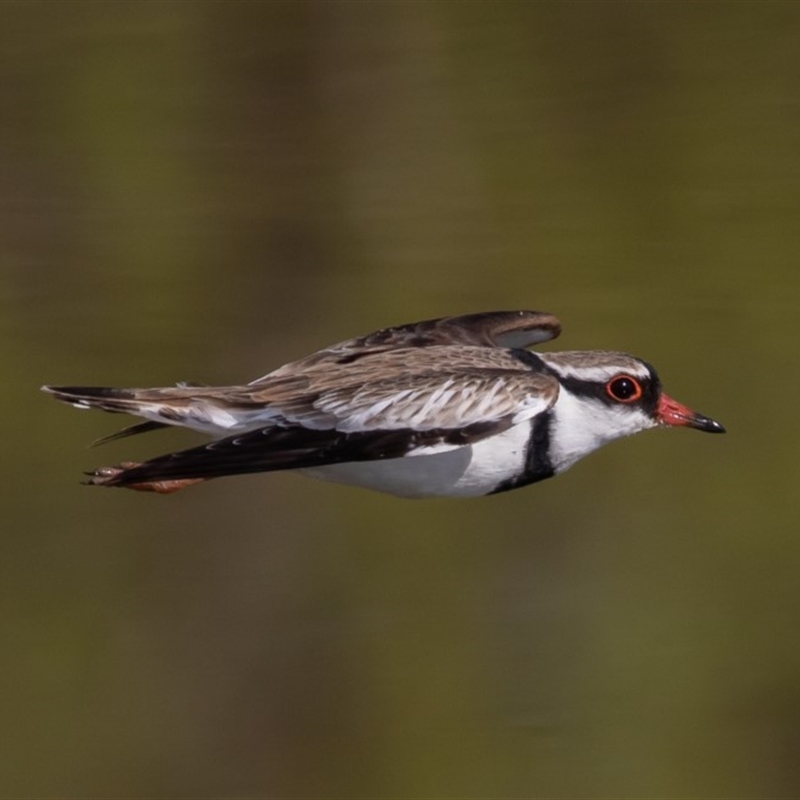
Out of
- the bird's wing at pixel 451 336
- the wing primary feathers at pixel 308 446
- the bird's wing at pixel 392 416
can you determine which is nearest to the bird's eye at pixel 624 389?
the bird's wing at pixel 451 336

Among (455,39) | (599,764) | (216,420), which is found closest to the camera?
(216,420)

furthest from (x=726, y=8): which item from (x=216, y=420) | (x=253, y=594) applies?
(x=216, y=420)

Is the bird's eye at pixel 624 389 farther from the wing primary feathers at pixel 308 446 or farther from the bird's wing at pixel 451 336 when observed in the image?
the wing primary feathers at pixel 308 446

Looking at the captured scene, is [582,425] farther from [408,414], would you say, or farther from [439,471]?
[408,414]

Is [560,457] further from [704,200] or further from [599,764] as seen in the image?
[704,200]

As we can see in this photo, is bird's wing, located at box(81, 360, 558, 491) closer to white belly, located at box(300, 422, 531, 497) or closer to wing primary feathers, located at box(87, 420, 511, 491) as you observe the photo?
wing primary feathers, located at box(87, 420, 511, 491)
